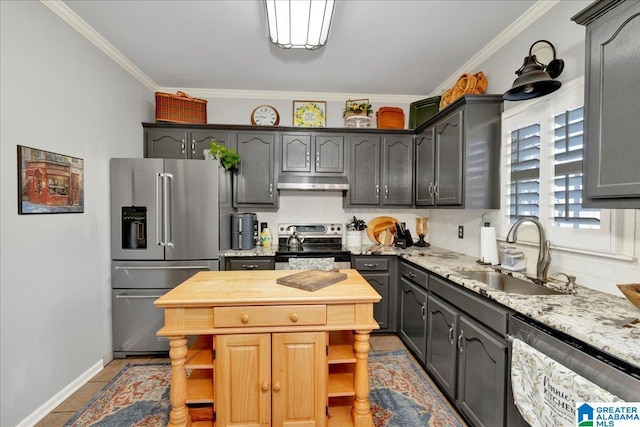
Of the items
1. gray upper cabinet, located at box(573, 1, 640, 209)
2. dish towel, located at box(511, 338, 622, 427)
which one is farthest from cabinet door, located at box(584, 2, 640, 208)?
dish towel, located at box(511, 338, 622, 427)

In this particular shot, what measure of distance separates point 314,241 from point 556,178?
245cm

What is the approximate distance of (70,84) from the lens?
2.16 meters

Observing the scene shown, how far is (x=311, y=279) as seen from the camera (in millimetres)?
1717

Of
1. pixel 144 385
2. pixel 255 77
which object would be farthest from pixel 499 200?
pixel 144 385

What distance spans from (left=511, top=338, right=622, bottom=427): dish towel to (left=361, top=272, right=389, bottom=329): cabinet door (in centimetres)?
177

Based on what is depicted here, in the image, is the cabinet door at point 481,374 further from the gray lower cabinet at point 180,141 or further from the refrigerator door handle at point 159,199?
the gray lower cabinet at point 180,141

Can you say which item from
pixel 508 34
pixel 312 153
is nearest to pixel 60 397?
pixel 312 153

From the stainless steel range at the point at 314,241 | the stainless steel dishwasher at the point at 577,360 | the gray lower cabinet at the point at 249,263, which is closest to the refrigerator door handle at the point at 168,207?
the gray lower cabinet at the point at 249,263

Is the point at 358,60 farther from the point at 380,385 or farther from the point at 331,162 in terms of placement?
the point at 380,385

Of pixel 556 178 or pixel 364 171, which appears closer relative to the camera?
pixel 556 178

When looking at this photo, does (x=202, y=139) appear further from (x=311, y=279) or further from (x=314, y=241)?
(x=311, y=279)

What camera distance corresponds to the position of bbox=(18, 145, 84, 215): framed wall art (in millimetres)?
1771

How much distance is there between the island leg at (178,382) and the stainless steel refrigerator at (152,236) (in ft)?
4.30

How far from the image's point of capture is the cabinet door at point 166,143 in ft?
10.5
